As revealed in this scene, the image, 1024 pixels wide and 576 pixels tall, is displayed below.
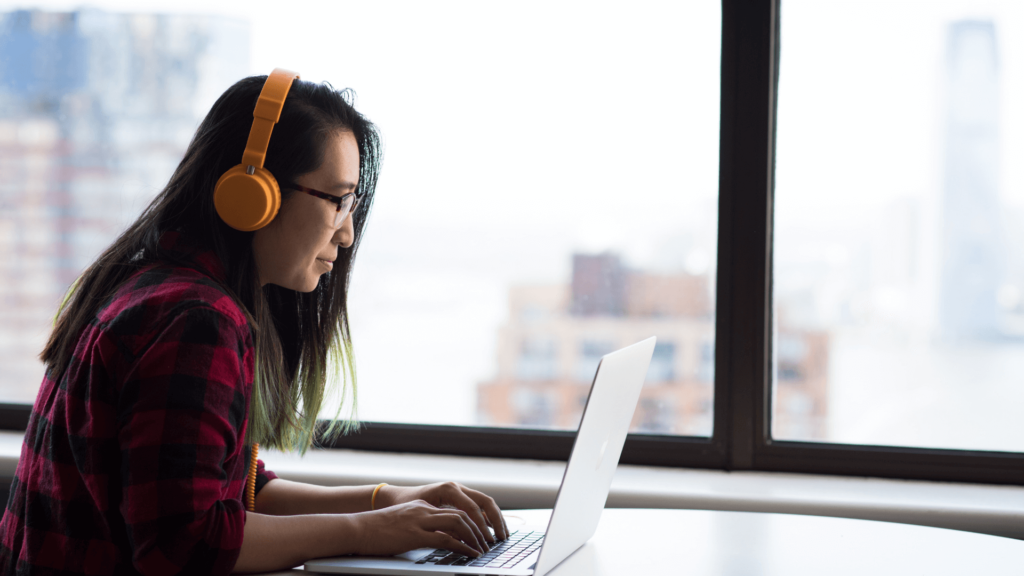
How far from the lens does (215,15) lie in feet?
6.46

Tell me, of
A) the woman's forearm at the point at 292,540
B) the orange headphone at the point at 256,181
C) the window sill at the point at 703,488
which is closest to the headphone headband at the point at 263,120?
the orange headphone at the point at 256,181

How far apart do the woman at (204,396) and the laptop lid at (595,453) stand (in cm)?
11

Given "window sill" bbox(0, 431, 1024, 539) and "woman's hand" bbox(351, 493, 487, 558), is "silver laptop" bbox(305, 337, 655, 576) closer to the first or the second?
"woman's hand" bbox(351, 493, 487, 558)

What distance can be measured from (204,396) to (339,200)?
1.08 feet

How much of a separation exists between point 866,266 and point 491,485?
3.05 feet

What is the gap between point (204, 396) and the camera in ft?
2.54

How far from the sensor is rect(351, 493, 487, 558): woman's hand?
889 mm

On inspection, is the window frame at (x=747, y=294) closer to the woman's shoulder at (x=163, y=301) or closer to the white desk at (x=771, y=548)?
the white desk at (x=771, y=548)

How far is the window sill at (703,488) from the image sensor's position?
146 cm

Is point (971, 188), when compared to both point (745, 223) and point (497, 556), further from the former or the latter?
point (497, 556)

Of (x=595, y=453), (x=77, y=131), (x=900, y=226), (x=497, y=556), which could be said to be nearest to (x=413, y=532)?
(x=497, y=556)

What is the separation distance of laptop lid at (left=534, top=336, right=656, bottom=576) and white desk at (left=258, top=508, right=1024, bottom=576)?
5 centimetres

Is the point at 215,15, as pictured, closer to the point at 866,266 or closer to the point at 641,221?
the point at 641,221

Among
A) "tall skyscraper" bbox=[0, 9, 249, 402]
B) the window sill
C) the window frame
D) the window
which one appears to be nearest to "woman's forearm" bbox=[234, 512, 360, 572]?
the window sill
